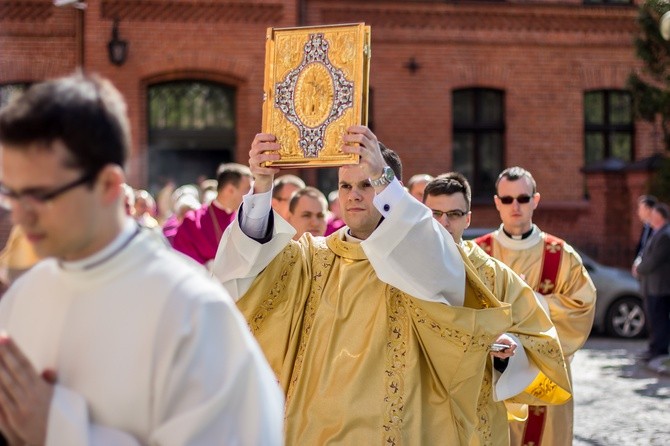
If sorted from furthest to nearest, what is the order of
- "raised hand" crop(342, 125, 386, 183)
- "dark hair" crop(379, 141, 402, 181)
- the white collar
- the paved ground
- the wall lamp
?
the wall lamp
the paved ground
the white collar
"dark hair" crop(379, 141, 402, 181)
"raised hand" crop(342, 125, 386, 183)

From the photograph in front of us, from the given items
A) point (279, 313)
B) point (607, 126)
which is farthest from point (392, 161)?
point (607, 126)

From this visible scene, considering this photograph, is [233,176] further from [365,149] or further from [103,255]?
[103,255]

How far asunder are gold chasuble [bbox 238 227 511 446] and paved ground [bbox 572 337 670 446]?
486cm

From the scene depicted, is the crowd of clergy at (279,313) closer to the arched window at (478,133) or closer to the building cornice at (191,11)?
the building cornice at (191,11)

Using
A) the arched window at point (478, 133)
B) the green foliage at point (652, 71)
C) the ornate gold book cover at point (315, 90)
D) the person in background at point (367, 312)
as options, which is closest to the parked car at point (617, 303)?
the green foliage at point (652, 71)

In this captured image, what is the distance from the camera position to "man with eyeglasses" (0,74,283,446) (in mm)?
2627

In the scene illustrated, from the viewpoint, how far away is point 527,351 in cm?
548

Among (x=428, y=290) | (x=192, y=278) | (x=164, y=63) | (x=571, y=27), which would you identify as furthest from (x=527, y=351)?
(x=571, y=27)

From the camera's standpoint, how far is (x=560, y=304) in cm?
720

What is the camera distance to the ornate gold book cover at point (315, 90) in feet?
15.7

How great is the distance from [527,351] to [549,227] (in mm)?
17139

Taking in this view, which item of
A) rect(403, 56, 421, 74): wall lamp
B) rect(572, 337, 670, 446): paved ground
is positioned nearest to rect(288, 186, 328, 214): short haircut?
rect(572, 337, 670, 446): paved ground

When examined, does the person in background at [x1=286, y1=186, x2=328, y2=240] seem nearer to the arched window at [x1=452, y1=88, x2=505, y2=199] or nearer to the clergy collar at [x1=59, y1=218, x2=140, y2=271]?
the clergy collar at [x1=59, y1=218, x2=140, y2=271]

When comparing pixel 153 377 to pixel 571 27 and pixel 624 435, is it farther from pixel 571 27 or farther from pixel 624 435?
pixel 571 27
